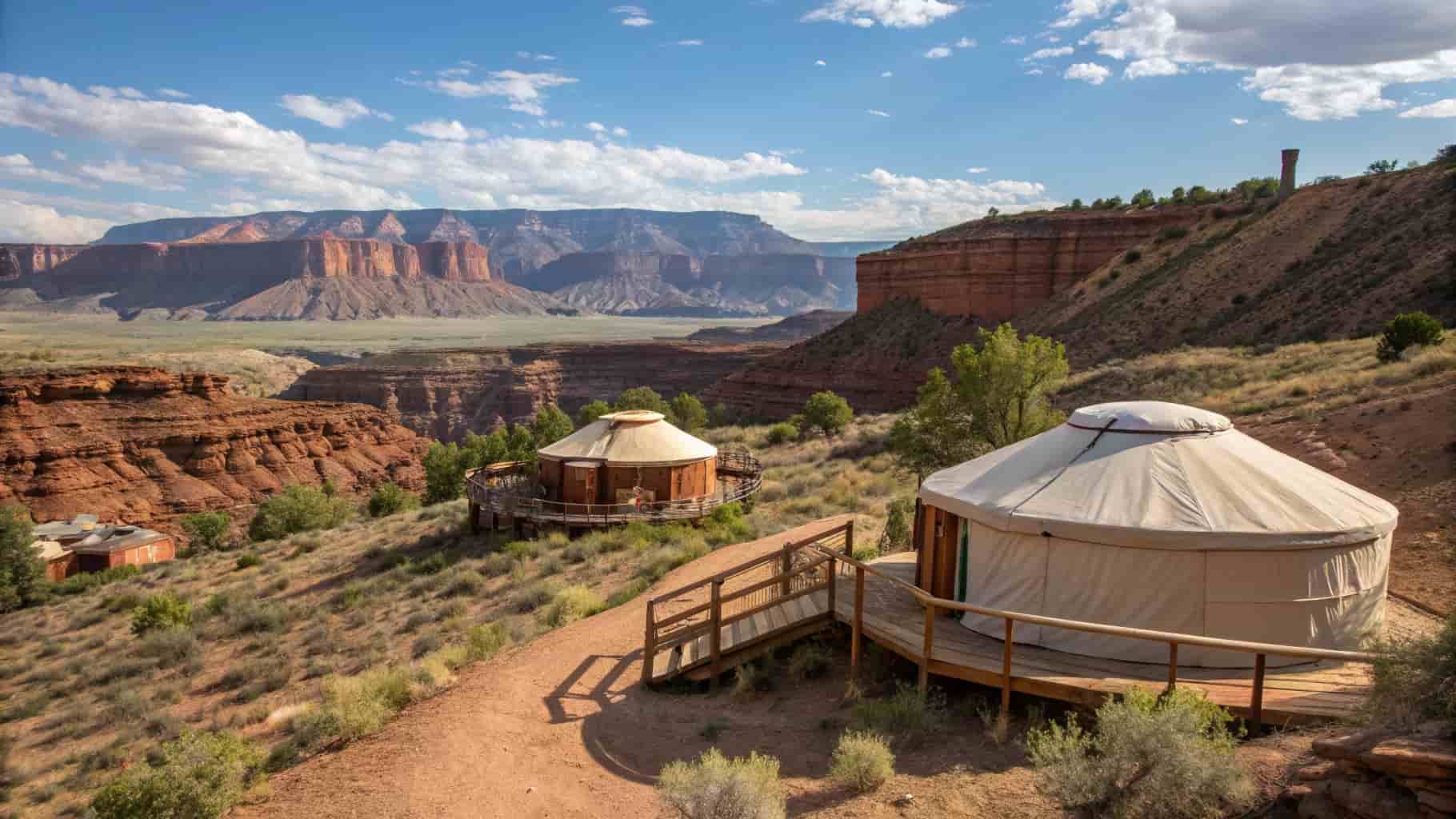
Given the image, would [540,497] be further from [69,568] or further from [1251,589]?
[69,568]

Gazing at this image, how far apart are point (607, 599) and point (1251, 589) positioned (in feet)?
29.0

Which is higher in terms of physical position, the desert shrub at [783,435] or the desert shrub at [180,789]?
the desert shrub at [180,789]

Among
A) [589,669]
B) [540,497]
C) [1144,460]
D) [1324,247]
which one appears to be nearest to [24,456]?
[540,497]

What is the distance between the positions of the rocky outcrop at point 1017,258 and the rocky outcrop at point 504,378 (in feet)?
93.6

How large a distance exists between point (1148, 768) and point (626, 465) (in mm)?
15125

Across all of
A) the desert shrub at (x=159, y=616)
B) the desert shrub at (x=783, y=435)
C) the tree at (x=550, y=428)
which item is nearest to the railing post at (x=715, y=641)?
the desert shrub at (x=159, y=616)

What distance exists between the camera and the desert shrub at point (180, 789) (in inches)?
255

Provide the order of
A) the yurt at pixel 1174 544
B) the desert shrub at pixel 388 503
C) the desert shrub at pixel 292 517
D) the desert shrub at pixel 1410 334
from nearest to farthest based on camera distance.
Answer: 1. the yurt at pixel 1174 544
2. the desert shrub at pixel 1410 334
3. the desert shrub at pixel 292 517
4. the desert shrub at pixel 388 503

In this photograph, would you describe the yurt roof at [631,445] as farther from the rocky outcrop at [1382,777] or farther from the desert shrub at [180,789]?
the rocky outcrop at [1382,777]

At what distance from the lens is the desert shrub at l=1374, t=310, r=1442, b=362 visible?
18.2 m

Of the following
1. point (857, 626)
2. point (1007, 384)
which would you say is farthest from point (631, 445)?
point (857, 626)

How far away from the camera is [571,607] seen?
41.0 feet

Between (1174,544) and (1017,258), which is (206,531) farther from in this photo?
(1017,258)

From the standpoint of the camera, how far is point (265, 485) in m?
44.6
